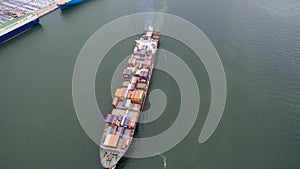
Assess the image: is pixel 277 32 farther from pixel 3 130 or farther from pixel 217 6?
pixel 3 130

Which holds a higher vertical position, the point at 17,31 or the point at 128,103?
the point at 17,31

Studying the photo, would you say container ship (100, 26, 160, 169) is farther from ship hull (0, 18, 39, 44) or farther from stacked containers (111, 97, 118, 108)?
ship hull (0, 18, 39, 44)

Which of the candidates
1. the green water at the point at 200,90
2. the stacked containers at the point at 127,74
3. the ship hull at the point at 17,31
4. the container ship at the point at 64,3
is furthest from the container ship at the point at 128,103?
the container ship at the point at 64,3

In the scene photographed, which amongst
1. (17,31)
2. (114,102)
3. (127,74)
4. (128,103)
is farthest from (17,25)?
(128,103)

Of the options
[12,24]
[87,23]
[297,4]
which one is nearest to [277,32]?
[297,4]

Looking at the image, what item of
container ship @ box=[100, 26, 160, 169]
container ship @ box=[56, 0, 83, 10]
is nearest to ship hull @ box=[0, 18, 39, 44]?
container ship @ box=[56, 0, 83, 10]

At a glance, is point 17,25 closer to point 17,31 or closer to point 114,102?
point 17,31
